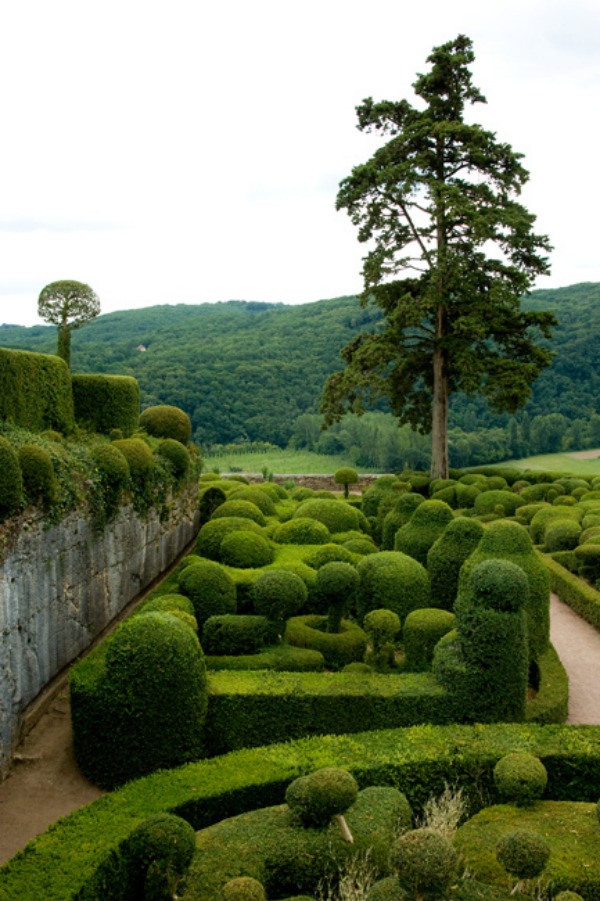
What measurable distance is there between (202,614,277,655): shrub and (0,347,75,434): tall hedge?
4841 millimetres

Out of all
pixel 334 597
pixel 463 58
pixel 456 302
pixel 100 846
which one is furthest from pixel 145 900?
pixel 463 58

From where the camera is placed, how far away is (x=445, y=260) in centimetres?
2550

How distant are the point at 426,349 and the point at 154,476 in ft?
47.7

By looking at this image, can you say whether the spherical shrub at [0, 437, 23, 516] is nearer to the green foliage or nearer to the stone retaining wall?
the stone retaining wall

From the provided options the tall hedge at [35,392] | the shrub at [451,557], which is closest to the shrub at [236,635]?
the shrub at [451,557]

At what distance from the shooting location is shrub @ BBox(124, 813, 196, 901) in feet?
20.1

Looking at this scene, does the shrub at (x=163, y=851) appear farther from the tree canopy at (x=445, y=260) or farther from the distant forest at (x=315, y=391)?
the distant forest at (x=315, y=391)

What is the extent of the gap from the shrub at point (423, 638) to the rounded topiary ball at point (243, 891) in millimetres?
5724

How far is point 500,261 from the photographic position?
1061 inches

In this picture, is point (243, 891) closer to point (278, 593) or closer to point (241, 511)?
point (278, 593)

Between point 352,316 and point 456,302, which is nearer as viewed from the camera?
point 456,302

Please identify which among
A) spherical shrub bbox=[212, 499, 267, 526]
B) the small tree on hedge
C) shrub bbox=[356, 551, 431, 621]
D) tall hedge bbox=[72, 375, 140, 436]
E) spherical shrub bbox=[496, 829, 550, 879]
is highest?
the small tree on hedge

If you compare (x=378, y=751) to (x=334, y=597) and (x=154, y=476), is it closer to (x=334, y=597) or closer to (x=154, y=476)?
(x=334, y=597)

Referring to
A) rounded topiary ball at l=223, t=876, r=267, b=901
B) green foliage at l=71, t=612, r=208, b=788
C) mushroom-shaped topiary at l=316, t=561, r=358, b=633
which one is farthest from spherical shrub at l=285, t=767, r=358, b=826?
mushroom-shaped topiary at l=316, t=561, r=358, b=633
